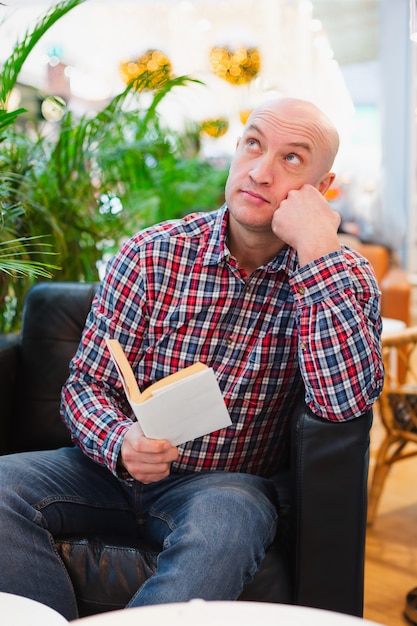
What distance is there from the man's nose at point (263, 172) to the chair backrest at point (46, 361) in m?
0.62

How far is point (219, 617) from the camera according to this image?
3.01 feet

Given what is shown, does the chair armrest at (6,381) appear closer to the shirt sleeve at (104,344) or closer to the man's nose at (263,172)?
the shirt sleeve at (104,344)

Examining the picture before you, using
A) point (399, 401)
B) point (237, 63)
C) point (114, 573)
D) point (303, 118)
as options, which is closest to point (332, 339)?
point (303, 118)

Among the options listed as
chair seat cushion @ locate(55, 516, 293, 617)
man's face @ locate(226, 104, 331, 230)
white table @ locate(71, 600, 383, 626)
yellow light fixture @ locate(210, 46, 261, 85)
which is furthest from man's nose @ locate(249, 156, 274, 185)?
yellow light fixture @ locate(210, 46, 261, 85)

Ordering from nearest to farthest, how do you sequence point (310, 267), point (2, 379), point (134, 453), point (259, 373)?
1. point (134, 453)
2. point (310, 267)
3. point (259, 373)
4. point (2, 379)

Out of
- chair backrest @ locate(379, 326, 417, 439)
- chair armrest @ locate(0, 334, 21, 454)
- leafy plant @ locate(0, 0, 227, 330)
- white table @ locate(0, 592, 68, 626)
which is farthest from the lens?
chair backrest @ locate(379, 326, 417, 439)

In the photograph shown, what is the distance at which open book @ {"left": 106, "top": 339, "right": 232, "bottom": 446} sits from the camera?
1266mm

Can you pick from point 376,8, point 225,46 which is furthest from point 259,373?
point 376,8

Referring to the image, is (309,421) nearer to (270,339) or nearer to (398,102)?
(270,339)

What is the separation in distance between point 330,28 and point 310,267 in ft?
25.9

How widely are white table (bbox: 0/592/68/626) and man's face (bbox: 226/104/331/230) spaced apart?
3.10 ft

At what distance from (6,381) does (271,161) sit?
2.88 ft

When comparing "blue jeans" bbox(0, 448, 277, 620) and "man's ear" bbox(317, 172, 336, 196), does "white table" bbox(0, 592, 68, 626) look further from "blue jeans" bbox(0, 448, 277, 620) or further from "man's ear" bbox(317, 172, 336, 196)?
"man's ear" bbox(317, 172, 336, 196)

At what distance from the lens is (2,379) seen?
1931mm
